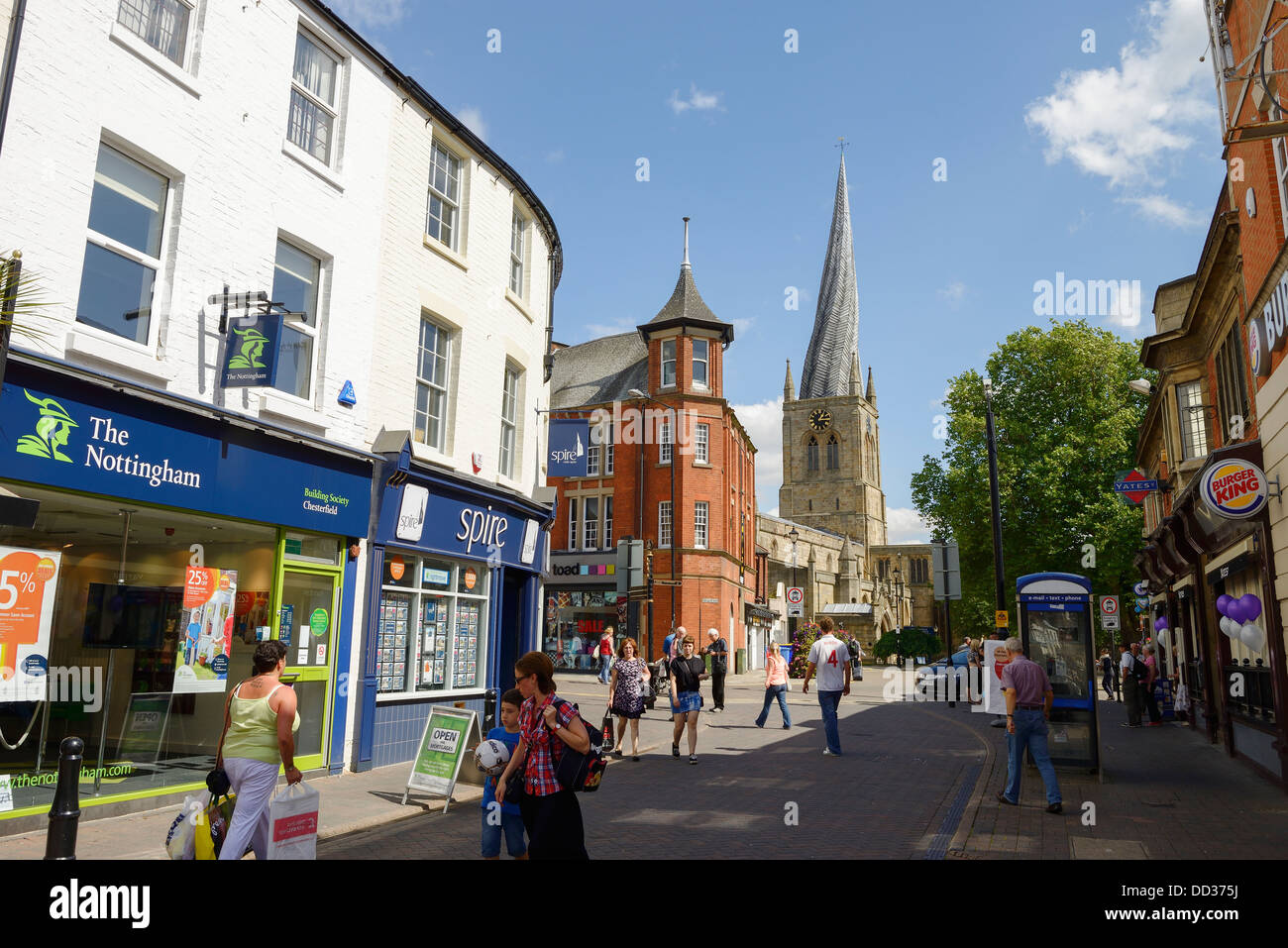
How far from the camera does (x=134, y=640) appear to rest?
8875mm

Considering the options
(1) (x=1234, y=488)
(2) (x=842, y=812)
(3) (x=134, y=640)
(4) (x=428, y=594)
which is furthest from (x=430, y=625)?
(1) (x=1234, y=488)

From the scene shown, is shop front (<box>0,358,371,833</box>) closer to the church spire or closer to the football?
the football

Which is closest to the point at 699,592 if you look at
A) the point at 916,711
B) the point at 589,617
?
the point at 589,617

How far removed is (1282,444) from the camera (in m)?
10.2

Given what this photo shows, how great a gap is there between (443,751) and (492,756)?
4727 millimetres

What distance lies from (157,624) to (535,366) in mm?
9116

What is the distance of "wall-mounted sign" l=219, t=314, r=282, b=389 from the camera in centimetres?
937

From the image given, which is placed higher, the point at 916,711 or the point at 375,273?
the point at 375,273

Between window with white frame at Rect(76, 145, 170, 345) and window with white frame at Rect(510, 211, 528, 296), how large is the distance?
7428 millimetres

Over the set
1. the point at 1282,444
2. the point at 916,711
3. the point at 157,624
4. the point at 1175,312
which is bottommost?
the point at 916,711

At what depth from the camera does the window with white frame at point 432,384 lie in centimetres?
1339

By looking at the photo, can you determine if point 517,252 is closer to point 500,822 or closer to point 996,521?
point 996,521

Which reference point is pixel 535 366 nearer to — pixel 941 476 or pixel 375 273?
pixel 375 273

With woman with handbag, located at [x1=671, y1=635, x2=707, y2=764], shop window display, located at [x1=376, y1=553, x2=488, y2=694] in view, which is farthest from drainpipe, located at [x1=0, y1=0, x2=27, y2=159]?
woman with handbag, located at [x1=671, y1=635, x2=707, y2=764]
